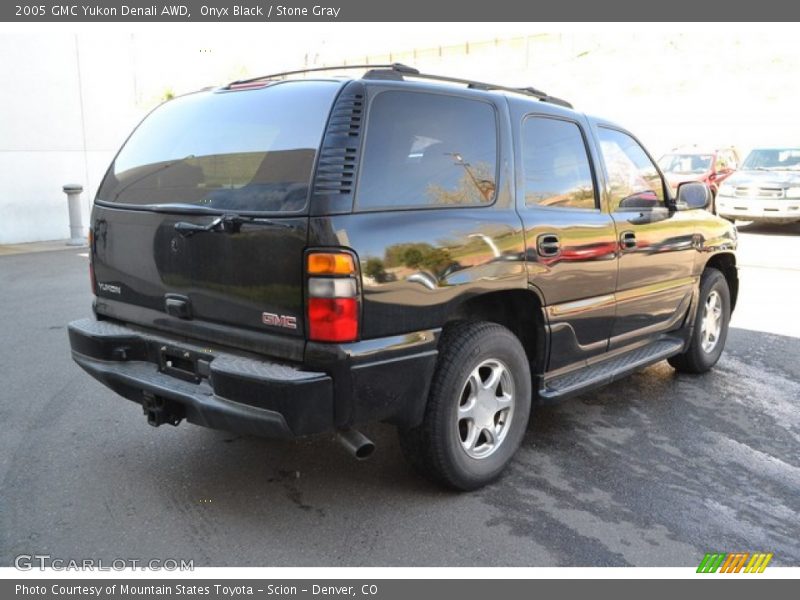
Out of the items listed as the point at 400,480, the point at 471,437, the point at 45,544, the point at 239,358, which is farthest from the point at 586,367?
the point at 45,544

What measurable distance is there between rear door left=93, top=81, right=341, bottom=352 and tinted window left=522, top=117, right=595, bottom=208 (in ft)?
4.16

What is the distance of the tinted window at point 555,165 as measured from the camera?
12.8ft

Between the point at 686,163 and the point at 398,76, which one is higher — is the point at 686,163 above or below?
below

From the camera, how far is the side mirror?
5.05 meters

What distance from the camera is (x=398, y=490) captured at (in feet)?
11.8

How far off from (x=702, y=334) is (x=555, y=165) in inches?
90.9

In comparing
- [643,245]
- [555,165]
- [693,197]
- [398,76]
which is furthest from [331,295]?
[693,197]

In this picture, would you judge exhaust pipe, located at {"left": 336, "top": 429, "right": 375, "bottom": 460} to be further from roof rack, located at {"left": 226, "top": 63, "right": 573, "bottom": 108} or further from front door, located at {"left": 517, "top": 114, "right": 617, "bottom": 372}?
roof rack, located at {"left": 226, "top": 63, "right": 573, "bottom": 108}

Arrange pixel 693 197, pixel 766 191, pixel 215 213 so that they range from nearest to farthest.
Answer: pixel 215 213 < pixel 693 197 < pixel 766 191

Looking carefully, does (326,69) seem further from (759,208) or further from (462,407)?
(759,208)

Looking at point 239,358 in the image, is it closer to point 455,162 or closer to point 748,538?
point 455,162

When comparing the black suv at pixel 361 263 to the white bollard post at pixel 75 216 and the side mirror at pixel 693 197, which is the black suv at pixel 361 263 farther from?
the white bollard post at pixel 75 216

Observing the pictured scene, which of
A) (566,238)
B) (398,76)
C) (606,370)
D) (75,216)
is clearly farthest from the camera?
(75,216)

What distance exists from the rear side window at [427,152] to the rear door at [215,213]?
25 centimetres
